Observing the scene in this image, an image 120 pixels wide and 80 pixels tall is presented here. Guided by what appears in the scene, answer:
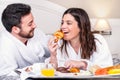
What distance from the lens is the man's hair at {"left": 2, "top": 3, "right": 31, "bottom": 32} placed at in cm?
172

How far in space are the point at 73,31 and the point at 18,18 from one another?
39 cm

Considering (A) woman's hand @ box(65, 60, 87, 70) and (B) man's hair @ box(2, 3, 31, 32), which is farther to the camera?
(B) man's hair @ box(2, 3, 31, 32)

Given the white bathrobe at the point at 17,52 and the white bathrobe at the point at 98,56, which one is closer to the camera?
the white bathrobe at the point at 17,52

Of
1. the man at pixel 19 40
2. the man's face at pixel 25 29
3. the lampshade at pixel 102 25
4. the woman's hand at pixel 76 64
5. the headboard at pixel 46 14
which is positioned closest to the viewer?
the woman's hand at pixel 76 64

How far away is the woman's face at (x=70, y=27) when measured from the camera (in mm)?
1739

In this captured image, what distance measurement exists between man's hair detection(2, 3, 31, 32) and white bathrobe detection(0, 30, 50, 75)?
0.08 meters

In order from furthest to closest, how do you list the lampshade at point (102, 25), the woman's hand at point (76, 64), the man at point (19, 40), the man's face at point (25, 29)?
the lampshade at point (102, 25) < the man's face at point (25, 29) < the man at point (19, 40) < the woman's hand at point (76, 64)

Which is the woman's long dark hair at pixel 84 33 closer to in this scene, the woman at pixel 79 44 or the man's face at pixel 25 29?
the woman at pixel 79 44

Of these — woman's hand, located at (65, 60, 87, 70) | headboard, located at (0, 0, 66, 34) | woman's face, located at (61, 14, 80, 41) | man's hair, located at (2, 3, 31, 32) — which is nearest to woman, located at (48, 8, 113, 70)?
woman's face, located at (61, 14, 80, 41)

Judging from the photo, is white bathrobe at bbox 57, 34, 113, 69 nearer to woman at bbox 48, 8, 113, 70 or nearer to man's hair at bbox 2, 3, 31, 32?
woman at bbox 48, 8, 113, 70

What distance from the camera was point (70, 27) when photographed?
1748mm

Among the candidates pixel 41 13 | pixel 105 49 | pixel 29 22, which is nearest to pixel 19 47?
pixel 29 22

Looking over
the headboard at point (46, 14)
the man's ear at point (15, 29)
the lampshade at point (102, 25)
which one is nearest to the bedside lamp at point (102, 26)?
the lampshade at point (102, 25)

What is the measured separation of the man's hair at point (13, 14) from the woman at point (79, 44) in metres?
0.29
